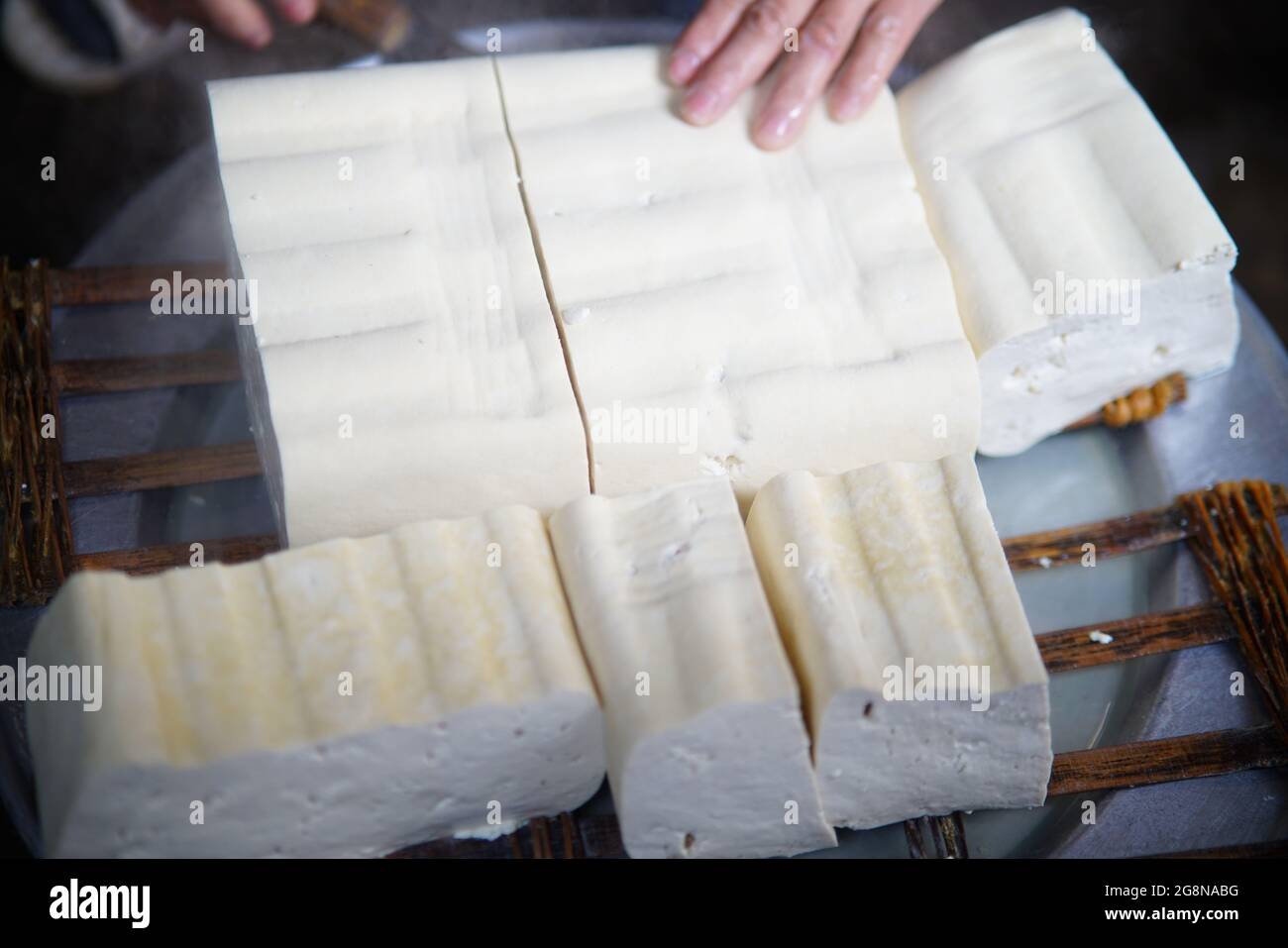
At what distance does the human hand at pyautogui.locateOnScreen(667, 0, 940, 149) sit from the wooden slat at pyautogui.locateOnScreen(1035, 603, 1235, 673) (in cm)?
114

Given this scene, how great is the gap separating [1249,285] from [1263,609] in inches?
81.7

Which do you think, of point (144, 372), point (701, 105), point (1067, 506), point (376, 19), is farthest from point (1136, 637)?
point (376, 19)

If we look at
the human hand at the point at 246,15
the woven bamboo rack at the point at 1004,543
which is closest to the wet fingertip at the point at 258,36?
the human hand at the point at 246,15

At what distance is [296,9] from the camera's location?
2879 mm

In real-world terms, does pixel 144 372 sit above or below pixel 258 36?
below

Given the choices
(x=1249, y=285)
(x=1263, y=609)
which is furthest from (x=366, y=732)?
(x=1249, y=285)

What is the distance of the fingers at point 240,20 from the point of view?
9.62 feet

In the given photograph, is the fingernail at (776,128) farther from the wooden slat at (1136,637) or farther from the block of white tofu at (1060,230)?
the wooden slat at (1136,637)

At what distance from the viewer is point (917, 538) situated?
6.61 ft

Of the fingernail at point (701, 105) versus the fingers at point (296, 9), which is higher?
the fingers at point (296, 9)

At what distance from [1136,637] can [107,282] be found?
222 cm

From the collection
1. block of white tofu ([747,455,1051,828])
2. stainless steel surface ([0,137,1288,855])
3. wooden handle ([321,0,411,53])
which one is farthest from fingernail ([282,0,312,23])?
block of white tofu ([747,455,1051,828])

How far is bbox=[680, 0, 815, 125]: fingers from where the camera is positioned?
2527mm

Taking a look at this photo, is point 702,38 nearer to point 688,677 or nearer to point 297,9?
point 297,9
